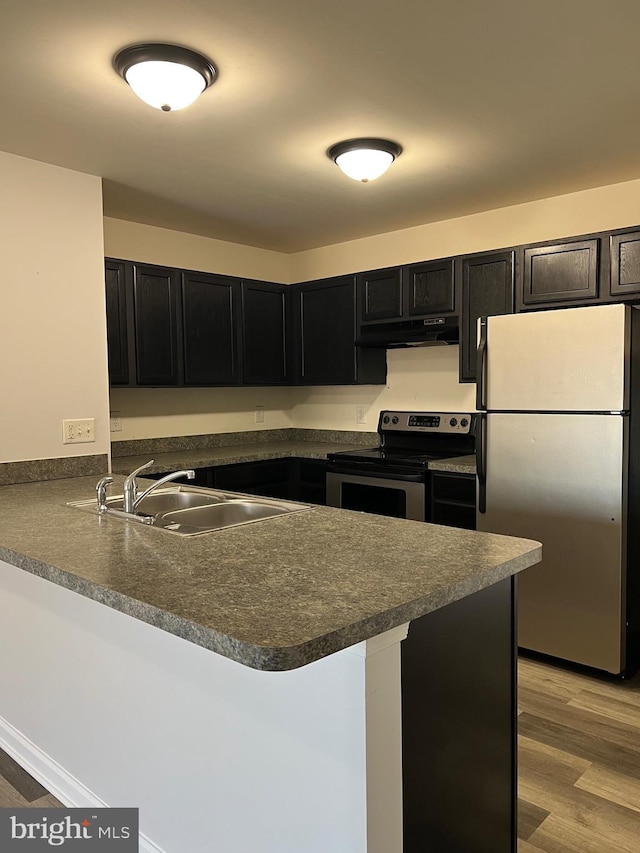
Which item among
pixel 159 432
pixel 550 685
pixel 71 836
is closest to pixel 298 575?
pixel 71 836

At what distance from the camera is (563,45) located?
1.88 m

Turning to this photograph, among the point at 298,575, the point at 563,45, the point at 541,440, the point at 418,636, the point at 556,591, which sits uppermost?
the point at 563,45

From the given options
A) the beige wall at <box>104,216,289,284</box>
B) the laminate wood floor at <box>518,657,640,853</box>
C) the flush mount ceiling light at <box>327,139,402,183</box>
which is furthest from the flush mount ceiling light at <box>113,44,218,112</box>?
the laminate wood floor at <box>518,657,640,853</box>

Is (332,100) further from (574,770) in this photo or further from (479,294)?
(574,770)

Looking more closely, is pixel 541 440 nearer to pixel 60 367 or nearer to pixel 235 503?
pixel 235 503

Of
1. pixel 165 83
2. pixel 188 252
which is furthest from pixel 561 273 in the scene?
pixel 188 252

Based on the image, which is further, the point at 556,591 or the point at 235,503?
the point at 556,591

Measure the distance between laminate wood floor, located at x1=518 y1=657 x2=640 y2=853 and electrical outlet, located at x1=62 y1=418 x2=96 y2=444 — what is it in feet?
7.41

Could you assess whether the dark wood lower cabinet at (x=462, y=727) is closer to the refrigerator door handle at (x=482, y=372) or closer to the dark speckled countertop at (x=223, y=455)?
the refrigerator door handle at (x=482, y=372)

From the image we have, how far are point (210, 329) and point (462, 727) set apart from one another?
3.01m

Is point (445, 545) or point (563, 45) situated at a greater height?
point (563, 45)

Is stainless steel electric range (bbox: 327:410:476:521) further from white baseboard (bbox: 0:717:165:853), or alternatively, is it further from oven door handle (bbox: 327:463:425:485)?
white baseboard (bbox: 0:717:165:853)

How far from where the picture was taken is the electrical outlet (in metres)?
2.92

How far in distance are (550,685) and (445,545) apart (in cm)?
161
